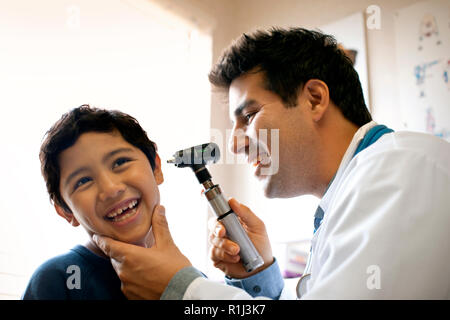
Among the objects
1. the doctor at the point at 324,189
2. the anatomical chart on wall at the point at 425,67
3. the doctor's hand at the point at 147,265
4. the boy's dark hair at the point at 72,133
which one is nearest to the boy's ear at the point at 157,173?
the boy's dark hair at the point at 72,133

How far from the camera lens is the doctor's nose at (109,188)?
36.4 inches

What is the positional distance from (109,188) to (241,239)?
0.98ft

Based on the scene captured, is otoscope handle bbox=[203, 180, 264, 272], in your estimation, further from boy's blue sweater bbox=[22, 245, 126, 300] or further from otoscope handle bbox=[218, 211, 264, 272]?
boy's blue sweater bbox=[22, 245, 126, 300]

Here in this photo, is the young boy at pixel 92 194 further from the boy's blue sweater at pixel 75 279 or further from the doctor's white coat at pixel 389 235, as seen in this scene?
the doctor's white coat at pixel 389 235

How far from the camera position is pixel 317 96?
1.19 m

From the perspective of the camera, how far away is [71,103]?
64.2 inches

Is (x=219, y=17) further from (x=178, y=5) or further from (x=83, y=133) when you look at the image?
(x=83, y=133)

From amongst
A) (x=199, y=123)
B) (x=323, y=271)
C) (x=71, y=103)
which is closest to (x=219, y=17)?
(x=199, y=123)

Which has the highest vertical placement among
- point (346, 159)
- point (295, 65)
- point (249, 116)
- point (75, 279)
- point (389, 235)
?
point (295, 65)

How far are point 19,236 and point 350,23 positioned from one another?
5.25 feet

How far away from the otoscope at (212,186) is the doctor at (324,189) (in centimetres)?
3

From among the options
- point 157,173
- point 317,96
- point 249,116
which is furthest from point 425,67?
point 157,173

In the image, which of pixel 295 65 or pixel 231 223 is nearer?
pixel 231 223

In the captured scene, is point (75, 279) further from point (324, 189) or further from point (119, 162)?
point (324, 189)
